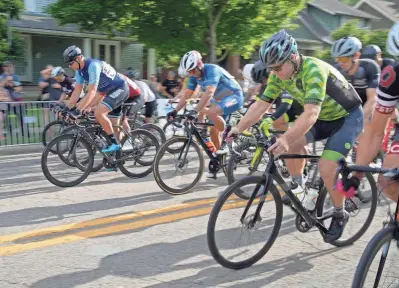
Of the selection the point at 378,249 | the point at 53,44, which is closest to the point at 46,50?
the point at 53,44

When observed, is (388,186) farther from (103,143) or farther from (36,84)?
(36,84)

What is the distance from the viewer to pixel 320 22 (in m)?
42.1

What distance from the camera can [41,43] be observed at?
2241cm

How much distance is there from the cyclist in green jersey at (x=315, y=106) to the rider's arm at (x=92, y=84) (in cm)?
310

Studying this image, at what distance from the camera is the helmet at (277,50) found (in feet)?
13.6

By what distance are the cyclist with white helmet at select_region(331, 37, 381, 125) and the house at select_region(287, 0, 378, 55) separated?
32442mm

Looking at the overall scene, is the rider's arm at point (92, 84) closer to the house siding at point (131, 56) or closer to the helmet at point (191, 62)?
the helmet at point (191, 62)

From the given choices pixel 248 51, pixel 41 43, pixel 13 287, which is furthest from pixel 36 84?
pixel 13 287

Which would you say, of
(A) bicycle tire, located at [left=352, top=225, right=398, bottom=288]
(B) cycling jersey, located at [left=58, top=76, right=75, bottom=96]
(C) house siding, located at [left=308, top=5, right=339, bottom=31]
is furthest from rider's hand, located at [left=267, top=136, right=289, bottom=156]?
(C) house siding, located at [left=308, top=5, right=339, bottom=31]

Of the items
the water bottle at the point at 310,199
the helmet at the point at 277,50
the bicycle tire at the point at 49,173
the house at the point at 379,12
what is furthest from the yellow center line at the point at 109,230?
the house at the point at 379,12

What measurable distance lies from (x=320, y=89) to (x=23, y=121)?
836 cm

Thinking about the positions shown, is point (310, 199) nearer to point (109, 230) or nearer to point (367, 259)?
point (367, 259)

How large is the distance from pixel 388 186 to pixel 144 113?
9311 millimetres

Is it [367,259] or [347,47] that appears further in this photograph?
[347,47]
